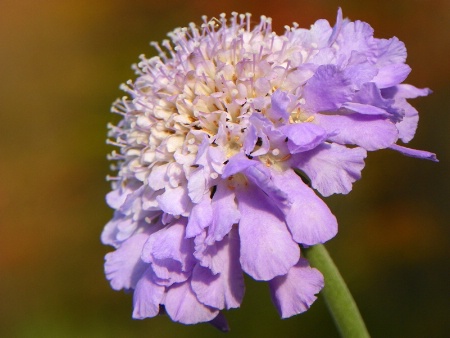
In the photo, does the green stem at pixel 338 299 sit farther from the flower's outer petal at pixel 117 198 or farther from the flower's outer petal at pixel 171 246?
the flower's outer petal at pixel 117 198

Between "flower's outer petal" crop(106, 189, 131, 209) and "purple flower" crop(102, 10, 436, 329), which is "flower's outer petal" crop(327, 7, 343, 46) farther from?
"flower's outer petal" crop(106, 189, 131, 209)

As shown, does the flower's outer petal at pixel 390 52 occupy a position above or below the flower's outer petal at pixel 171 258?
above

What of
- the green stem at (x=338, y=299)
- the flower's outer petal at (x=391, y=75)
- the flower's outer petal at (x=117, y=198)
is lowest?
the green stem at (x=338, y=299)

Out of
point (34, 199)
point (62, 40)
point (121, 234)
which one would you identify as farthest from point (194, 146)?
point (62, 40)

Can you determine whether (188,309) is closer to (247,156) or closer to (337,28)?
(247,156)

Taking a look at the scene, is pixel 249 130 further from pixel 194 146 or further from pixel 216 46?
pixel 216 46

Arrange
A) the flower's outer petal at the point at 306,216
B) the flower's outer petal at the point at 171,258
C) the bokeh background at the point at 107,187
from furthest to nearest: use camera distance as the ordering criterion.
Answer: the bokeh background at the point at 107,187, the flower's outer petal at the point at 171,258, the flower's outer petal at the point at 306,216

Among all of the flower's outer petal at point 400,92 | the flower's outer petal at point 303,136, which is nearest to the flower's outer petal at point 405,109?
the flower's outer petal at point 400,92
